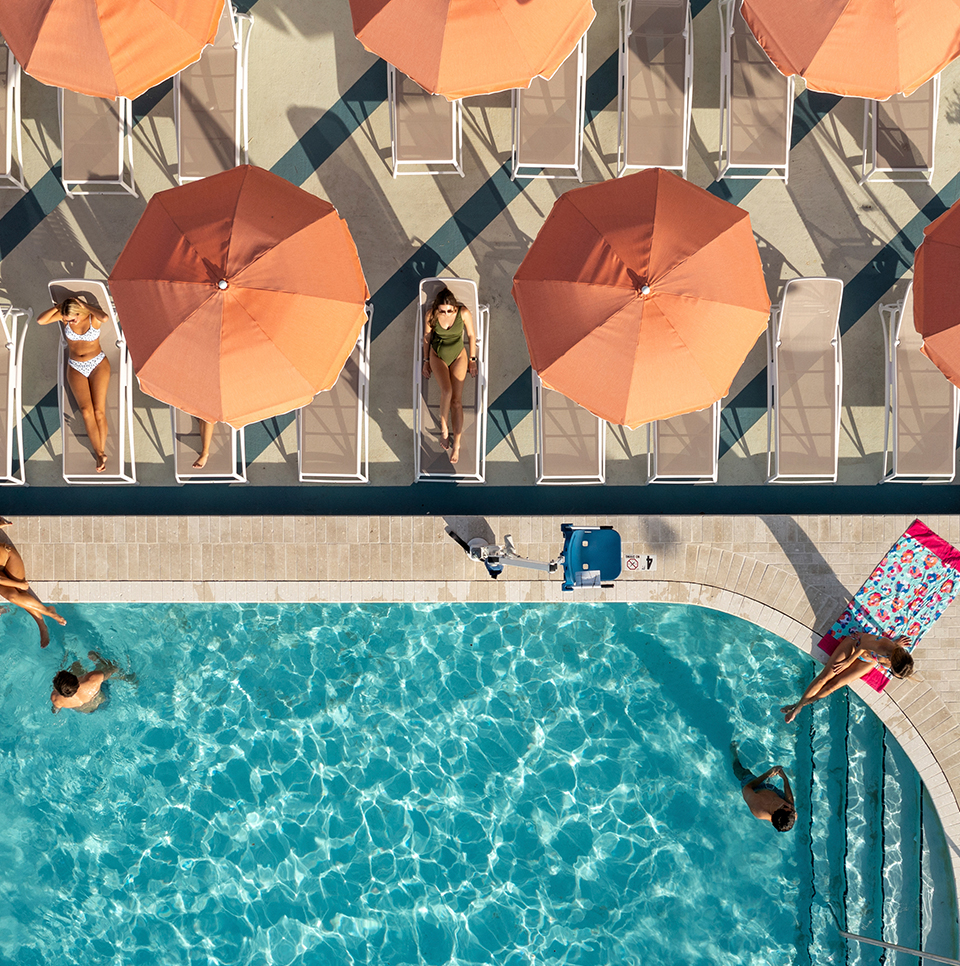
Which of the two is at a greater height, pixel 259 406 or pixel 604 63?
pixel 604 63

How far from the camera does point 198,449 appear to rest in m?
7.63

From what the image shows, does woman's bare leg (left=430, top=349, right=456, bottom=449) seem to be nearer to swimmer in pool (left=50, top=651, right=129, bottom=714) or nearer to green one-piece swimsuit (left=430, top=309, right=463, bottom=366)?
green one-piece swimsuit (left=430, top=309, right=463, bottom=366)

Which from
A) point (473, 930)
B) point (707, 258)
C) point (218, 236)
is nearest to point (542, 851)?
point (473, 930)

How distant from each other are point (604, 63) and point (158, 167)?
4.76 meters

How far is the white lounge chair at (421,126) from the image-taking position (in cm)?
764

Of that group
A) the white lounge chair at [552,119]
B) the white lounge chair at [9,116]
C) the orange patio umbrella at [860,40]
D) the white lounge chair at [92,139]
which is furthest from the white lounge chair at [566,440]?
the white lounge chair at [9,116]

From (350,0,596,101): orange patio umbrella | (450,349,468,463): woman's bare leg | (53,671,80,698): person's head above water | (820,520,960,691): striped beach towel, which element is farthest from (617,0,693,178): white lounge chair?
(53,671,80,698): person's head above water

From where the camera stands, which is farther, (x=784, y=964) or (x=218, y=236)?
(x=784, y=964)

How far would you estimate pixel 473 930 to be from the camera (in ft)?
26.4

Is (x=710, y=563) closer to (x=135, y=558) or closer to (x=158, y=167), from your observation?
(x=135, y=558)

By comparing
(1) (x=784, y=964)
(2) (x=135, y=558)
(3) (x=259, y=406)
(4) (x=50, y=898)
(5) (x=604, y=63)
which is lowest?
(1) (x=784, y=964)

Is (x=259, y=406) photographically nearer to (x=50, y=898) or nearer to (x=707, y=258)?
(x=707, y=258)

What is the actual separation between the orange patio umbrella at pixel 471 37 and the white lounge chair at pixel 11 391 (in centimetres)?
448

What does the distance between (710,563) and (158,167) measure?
7.00m
